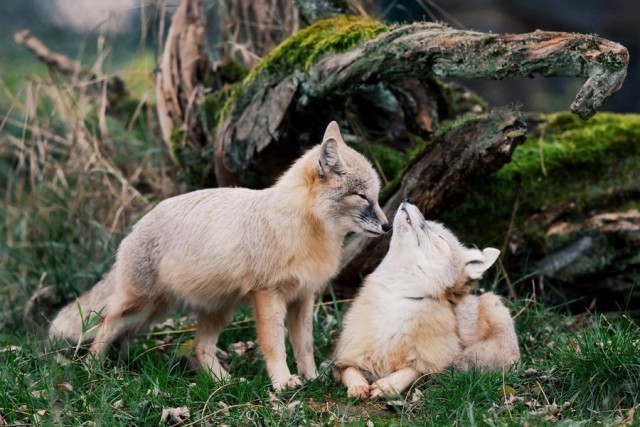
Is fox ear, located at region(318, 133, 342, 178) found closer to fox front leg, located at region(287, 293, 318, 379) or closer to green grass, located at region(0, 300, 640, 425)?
fox front leg, located at region(287, 293, 318, 379)

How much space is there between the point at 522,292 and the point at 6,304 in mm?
4736

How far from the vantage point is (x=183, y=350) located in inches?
227

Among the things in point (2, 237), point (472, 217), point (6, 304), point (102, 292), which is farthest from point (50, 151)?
point (472, 217)

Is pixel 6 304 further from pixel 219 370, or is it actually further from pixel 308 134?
pixel 308 134

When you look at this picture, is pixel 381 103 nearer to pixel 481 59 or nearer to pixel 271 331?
pixel 481 59

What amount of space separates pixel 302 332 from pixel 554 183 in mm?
2875

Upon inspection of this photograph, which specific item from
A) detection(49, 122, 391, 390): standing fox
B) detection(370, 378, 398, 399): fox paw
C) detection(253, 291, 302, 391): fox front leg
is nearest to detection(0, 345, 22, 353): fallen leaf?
detection(49, 122, 391, 390): standing fox

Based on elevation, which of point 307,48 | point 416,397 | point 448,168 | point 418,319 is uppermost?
point 307,48

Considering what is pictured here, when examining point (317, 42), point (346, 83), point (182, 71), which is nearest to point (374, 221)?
point (346, 83)

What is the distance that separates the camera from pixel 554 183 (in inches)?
269

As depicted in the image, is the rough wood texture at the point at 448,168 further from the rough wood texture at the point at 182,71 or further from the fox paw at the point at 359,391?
the rough wood texture at the point at 182,71

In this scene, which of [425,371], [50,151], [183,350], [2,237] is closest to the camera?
[425,371]

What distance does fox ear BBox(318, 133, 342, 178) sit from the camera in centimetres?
504

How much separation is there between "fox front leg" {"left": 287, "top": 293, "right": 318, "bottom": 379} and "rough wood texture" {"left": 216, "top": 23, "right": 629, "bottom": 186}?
1699 millimetres
